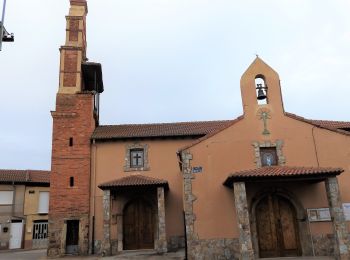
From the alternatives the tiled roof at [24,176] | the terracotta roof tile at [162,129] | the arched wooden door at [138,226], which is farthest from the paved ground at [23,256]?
the tiled roof at [24,176]

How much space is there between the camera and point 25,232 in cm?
3012

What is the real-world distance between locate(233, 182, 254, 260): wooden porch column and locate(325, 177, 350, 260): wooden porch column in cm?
297

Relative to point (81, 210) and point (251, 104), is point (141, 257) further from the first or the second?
point (251, 104)

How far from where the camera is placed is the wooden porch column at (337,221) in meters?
12.3

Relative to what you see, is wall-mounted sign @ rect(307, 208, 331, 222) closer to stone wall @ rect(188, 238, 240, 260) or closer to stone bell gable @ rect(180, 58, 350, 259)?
stone bell gable @ rect(180, 58, 350, 259)

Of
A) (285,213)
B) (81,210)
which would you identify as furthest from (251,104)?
(81,210)

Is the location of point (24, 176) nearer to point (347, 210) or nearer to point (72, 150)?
point (72, 150)

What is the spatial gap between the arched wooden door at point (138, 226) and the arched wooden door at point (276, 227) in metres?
6.65

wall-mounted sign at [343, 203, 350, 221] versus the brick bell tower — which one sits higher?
the brick bell tower

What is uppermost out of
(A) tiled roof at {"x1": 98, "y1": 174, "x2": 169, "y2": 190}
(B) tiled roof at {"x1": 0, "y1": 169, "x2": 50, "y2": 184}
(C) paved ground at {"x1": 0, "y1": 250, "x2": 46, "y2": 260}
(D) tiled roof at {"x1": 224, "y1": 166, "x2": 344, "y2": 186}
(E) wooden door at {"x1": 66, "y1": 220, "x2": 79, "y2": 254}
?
(B) tiled roof at {"x1": 0, "y1": 169, "x2": 50, "y2": 184}

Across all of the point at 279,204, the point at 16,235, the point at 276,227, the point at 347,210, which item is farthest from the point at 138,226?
the point at 16,235

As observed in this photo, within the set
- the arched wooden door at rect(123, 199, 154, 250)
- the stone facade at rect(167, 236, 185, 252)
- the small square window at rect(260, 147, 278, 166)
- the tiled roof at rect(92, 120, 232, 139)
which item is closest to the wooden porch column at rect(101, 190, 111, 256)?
the arched wooden door at rect(123, 199, 154, 250)

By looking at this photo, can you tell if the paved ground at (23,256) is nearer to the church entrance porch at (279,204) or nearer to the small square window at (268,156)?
the church entrance porch at (279,204)

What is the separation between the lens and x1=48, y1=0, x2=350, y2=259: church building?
13977 mm
